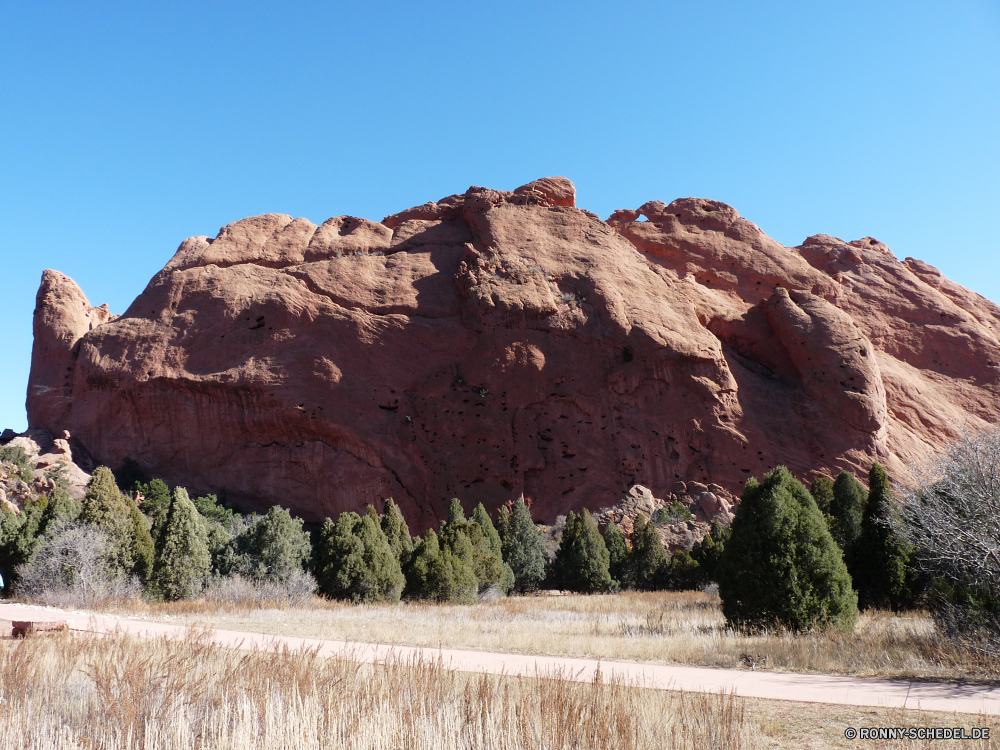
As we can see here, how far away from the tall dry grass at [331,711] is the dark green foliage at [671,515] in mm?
31499

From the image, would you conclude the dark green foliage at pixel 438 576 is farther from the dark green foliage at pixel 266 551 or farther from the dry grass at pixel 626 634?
the dark green foliage at pixel 266 551

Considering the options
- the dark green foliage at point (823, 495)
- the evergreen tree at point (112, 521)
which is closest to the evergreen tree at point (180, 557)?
the evergreen tree at point (112, 521)

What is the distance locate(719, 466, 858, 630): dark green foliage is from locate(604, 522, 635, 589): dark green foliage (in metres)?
17.9

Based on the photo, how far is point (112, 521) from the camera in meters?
20.2

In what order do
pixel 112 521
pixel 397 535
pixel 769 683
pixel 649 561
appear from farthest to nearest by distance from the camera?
1. pixel 649 561
2. pixel 397 535
3. pixel 112 521
4. pixel 769 683

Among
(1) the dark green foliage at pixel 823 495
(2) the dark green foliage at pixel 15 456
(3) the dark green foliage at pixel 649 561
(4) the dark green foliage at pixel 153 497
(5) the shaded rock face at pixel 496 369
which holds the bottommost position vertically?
(3) the dark green foliage at pixel 649 561

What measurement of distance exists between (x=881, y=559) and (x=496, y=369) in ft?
91.8

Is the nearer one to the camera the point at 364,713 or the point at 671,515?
the point at 364,713

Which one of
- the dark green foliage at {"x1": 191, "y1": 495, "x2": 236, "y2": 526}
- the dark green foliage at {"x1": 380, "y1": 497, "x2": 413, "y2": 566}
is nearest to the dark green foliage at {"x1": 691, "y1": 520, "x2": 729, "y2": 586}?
the dark green foliage at {"x1": 380, "y1": 497, "x2": 413, "y2": 566}

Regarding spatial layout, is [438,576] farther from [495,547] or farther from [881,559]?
[881,559]

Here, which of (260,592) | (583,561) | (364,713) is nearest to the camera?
(364,713)

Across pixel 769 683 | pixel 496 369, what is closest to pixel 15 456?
Answer: pixel 496 369

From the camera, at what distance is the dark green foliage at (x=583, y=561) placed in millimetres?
29938

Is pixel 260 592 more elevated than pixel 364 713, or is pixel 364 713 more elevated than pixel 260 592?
pixel 364 713
